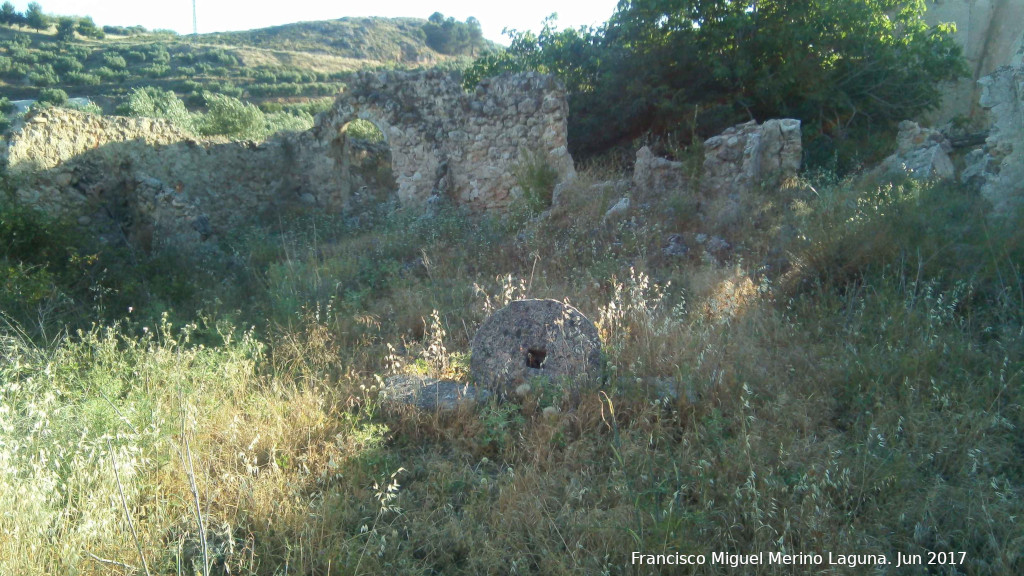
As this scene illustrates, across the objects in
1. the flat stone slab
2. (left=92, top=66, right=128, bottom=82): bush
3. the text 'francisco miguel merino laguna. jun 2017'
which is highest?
(left=92, top=66, right=128, bottom=82): bush

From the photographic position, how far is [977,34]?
15414 millimetres

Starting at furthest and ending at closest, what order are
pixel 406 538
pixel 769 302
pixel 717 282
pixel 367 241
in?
pixel 367 241, pixel 717 282, pixel 769 302, pixel 406 538

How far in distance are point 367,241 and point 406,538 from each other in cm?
590

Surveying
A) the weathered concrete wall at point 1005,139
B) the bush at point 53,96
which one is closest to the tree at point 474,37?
the bush at point 53,96

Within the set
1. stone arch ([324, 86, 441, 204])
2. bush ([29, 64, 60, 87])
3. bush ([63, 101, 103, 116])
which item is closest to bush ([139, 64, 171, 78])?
bush ([29, 64, 60, 87])

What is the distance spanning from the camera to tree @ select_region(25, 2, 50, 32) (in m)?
32.8

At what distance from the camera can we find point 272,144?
11430 millimetres

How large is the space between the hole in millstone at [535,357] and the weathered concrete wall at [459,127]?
5.41 meters

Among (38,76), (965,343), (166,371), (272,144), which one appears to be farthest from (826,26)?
(38,76)

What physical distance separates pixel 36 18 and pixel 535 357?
41923 mm

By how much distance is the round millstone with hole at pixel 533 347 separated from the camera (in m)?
3.60

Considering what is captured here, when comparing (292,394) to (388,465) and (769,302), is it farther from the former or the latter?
(769,302)

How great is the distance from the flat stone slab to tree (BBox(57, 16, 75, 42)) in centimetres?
3933

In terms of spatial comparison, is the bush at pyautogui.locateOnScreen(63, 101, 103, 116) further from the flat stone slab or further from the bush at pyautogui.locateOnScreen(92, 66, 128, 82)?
the bush at pyautogui.locateOnScreen(92, 66, 128, 82)
